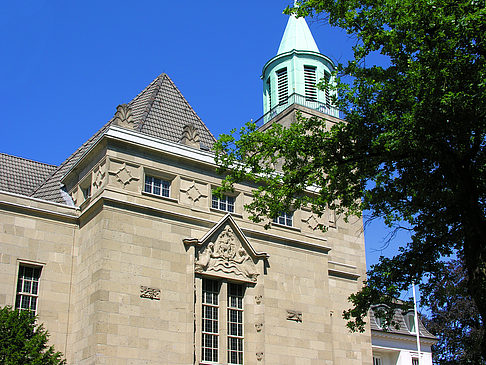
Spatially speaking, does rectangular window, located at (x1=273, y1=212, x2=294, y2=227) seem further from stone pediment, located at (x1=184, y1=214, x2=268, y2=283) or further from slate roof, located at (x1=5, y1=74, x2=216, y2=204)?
slate roof, located at (x1=5, y1=74, x2=216, y2=204)

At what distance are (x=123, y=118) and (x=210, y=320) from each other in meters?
7.92

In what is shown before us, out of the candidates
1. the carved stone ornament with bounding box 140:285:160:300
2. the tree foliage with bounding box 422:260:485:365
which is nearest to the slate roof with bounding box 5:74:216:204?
the carved stone ornament with bounding box 140:285:160:300

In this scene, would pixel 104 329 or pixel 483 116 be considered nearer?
pixel 483 116

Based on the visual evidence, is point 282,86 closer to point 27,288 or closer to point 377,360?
point 377,360

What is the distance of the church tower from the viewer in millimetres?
36625

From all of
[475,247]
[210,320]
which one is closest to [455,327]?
[210,320]

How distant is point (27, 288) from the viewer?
2181 centimetres

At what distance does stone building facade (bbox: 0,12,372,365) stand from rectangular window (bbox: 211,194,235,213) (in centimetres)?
6

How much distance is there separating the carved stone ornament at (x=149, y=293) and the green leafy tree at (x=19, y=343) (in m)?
3.54

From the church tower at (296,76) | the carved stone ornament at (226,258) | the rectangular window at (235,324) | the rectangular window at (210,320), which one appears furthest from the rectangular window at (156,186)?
the church tower at (296,76)

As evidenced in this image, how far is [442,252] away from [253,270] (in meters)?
7.95

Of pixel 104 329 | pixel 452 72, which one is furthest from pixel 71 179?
pixel 452 72

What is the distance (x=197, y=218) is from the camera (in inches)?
936

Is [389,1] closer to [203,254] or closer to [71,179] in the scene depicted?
[203,254]
